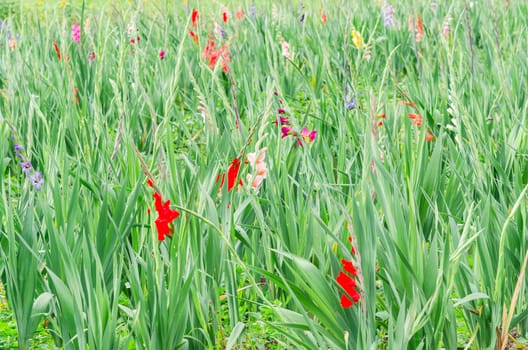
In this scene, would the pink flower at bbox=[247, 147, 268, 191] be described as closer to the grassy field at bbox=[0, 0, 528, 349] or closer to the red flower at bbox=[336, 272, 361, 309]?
the grassy field at bbox=[0, 0, 528, 349]

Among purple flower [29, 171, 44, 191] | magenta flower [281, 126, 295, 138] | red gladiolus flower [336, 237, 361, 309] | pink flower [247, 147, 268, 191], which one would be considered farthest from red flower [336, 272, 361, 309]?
purple flower [29, 171, 44, 191]

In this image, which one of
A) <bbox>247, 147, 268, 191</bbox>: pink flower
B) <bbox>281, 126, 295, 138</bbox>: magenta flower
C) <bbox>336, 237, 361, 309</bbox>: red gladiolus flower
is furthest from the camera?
<bbox>281, 126, 295, 138</bbox>: magenta flower

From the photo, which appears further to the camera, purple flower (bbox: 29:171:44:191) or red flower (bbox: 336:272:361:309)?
purple flower (bbox: 29:171:44:191)

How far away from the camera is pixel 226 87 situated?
14.4ft

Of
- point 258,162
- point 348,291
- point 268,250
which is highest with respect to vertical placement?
point 258,162

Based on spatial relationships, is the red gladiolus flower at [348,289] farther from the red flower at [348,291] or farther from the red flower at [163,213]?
the red flower at [163,213]

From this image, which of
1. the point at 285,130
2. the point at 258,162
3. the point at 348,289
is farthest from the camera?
the point at 285,130

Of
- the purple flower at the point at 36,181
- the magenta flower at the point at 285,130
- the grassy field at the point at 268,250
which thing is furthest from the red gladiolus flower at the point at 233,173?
the purple flower at the point at 36,181

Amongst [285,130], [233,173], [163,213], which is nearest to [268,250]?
[233,173]

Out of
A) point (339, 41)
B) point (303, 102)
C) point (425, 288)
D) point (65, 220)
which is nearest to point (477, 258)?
point (425, 288)

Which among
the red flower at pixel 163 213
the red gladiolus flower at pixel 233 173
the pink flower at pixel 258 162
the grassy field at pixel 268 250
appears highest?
the pink flower at pixel 258 162

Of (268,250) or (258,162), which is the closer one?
(258,162)

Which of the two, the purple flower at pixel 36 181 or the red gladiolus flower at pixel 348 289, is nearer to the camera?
the red gladiolus flower at pixel 348 289

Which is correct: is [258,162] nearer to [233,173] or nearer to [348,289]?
[233,173]
